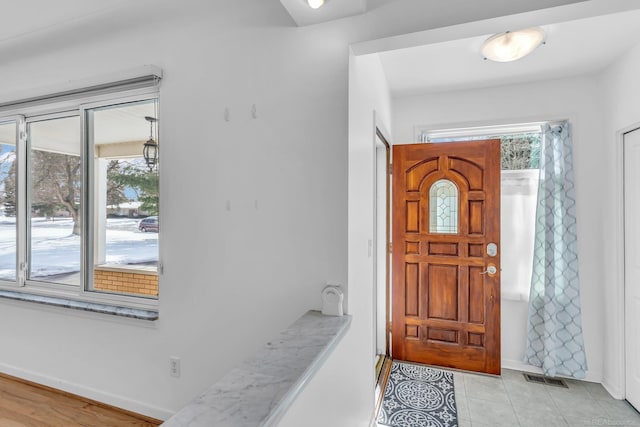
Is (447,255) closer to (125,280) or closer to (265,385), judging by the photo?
(265,385)

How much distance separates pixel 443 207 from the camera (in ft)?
9.75

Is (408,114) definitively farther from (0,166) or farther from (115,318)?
(0,166)

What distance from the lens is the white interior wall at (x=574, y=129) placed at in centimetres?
266

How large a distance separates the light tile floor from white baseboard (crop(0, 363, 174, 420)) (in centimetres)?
200

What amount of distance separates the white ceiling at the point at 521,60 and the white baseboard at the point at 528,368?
2468 millimetres

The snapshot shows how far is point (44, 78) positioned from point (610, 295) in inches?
181

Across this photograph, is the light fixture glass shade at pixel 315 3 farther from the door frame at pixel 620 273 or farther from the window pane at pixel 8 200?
the window pane at pixel 8 200

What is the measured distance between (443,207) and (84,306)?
293 centimetres

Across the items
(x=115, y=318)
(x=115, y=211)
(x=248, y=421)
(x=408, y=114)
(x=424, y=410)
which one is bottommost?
(x=424, y=410)

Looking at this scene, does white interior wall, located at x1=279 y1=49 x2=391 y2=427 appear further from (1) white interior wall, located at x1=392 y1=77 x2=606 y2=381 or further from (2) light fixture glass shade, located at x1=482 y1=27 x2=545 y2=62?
(1) white interior wall, located at x1=392 y1=77 x2=606 y2=381

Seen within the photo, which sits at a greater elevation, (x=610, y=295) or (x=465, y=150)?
(x=465, y=150)

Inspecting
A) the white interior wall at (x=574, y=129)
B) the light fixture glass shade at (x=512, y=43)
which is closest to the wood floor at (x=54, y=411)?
the white interior wall at (x=574, y=129)

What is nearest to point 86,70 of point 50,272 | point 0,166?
point 0,166

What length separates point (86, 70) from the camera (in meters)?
2.22
